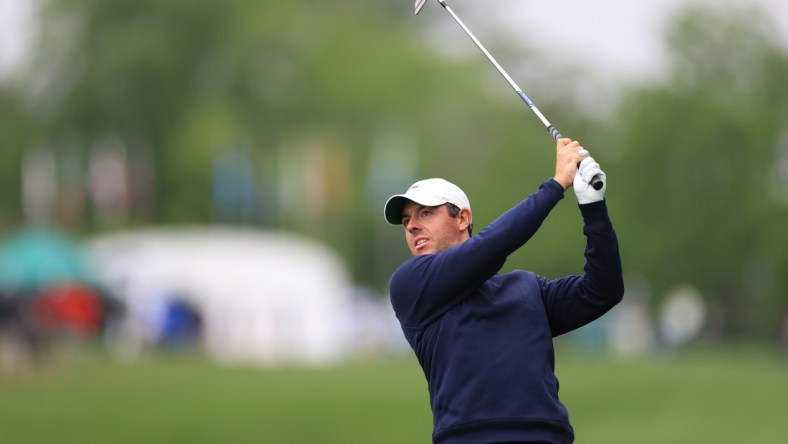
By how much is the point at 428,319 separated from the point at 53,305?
2567 centimetres

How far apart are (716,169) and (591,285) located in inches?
1261

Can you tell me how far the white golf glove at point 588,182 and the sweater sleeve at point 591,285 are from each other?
71mm

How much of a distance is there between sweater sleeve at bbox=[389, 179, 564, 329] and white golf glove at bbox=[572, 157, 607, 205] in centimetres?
7

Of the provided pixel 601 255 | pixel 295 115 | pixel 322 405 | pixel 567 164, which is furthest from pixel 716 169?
pixel 567 164

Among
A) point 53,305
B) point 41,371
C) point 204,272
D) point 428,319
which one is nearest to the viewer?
point 428,319

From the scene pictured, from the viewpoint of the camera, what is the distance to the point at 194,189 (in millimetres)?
56625

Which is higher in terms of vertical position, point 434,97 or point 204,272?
point 434,97

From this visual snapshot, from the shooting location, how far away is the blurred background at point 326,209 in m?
25.5

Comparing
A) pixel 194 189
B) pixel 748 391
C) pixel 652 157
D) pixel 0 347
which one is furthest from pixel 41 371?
pixel 194 189

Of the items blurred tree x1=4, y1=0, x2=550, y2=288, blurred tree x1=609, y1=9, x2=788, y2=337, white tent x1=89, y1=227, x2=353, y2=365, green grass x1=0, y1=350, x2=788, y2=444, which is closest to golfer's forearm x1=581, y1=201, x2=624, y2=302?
green grass x1=0, y1=350, x2=788, y2=444

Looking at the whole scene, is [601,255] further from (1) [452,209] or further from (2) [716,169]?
(2) [716,169]

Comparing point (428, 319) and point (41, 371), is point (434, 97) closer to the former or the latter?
point (41, 371)

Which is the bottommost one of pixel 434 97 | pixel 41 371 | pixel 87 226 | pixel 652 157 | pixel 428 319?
pixel 428 319

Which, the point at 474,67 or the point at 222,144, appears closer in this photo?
the point at 222,144
